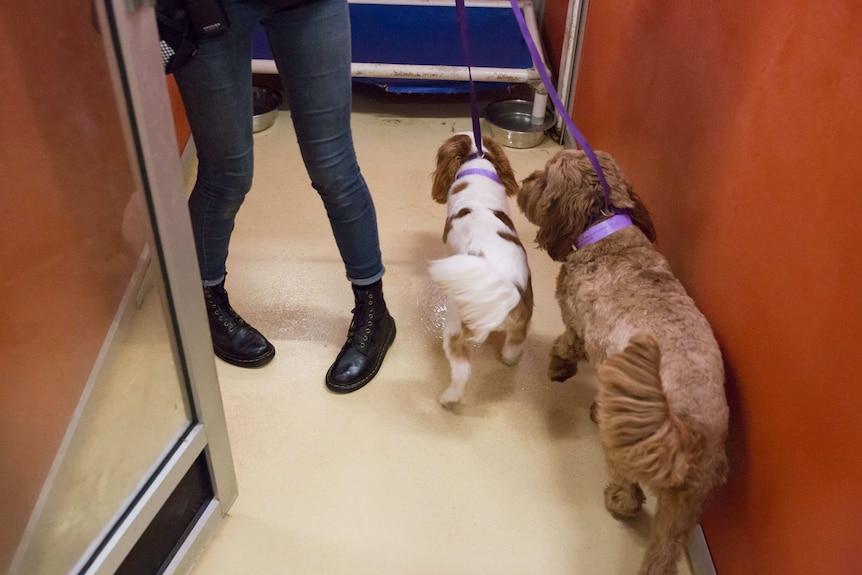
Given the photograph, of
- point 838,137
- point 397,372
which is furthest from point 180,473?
point 838,137

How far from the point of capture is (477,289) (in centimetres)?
145

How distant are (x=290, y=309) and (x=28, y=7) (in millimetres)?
1096

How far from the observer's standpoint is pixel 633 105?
2.04m

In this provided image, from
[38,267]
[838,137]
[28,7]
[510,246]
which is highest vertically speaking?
[28,7]

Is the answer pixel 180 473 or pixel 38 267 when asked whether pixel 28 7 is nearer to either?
pixel 38 267

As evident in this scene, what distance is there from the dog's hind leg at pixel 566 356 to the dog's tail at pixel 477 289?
221 mm

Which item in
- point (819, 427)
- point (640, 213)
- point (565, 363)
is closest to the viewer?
point (819, 427)

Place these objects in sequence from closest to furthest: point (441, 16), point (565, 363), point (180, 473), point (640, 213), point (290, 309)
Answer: point (180, 473) → point (640, 213) → point (565, 363) → point (290, 309) → point (441, 16)

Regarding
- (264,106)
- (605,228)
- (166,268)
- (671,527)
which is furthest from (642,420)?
(264,106)

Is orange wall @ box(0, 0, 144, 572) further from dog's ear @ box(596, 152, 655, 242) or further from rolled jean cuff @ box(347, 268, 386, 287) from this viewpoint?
dog's ear @ box(596, 152, 655, 242)

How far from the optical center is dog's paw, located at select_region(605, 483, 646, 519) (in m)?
1.45

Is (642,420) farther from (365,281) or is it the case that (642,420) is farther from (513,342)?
(365,281)

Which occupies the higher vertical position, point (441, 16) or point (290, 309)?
point (441, 16)

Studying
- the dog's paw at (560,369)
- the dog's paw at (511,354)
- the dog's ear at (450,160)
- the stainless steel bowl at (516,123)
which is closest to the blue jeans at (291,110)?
the dog's ear at (450,160)
